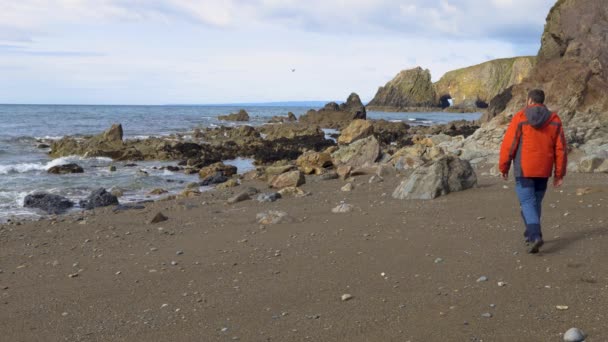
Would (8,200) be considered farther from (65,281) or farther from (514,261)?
(514,261)

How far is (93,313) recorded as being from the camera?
5.78 metres

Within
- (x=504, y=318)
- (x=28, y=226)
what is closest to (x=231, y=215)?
(x=28, y=226)

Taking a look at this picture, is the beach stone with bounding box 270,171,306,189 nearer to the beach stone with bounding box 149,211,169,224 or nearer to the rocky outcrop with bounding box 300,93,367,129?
the beach stone with bounding box 149,211,169,224

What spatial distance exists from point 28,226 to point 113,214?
172cm

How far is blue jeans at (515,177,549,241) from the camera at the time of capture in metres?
6.45

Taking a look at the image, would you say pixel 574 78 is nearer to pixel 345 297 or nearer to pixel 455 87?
pixel 345 297

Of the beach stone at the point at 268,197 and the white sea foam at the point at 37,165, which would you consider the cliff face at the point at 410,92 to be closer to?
the white sea foam at the point at 37,165

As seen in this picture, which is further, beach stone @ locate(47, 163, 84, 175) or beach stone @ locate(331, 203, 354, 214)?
beach stone @ locate(47, 163, 84, 175)

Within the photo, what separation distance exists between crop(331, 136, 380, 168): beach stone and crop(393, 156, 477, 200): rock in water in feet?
31.2

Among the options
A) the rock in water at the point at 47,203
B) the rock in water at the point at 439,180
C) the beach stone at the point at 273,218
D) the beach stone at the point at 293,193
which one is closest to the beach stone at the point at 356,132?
the beach stone at the point at 293,193

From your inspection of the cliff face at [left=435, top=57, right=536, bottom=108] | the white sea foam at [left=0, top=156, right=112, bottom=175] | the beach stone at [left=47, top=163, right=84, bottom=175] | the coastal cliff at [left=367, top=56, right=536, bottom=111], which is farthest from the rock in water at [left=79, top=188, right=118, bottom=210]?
the cliff face at [left=435, top=57, right=536, bottom=108]

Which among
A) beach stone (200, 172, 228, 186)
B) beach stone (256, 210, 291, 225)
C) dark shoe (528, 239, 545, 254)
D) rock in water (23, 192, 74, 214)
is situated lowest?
beach stone (200, 172, 228, 186)

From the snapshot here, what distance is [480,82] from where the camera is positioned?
139 metres

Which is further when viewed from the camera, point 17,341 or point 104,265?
point 104,265
